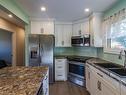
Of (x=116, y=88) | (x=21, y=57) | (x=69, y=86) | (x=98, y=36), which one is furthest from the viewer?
(x=21, y=57)

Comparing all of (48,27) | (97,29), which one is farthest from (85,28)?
(48,27)

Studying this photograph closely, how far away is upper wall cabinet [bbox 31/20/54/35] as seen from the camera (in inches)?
224

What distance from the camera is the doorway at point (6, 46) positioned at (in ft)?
26.5

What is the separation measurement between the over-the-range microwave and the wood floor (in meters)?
1.51

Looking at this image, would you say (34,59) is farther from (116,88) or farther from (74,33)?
(116,88)

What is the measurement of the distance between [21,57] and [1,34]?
5.38 ft

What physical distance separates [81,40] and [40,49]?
1519 millimetres

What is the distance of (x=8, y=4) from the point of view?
3.21m

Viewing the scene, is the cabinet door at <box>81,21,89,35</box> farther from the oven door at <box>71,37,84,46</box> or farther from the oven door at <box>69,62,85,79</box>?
the oven door at <box>69,62,85,79</box>

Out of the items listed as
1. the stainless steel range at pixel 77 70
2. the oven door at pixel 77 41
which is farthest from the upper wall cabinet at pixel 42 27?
the stainless steel range at pixel 77 70

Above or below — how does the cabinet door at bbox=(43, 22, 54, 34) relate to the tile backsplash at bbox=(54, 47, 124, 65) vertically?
above

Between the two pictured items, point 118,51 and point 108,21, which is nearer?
point 118,51

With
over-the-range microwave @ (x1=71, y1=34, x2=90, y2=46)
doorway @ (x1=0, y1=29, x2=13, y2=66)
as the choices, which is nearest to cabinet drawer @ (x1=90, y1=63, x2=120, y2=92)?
over-the-range microwave @ (x1=71, y1=34, x2=90, y2=46)

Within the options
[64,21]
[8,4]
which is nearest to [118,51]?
[8,4]
